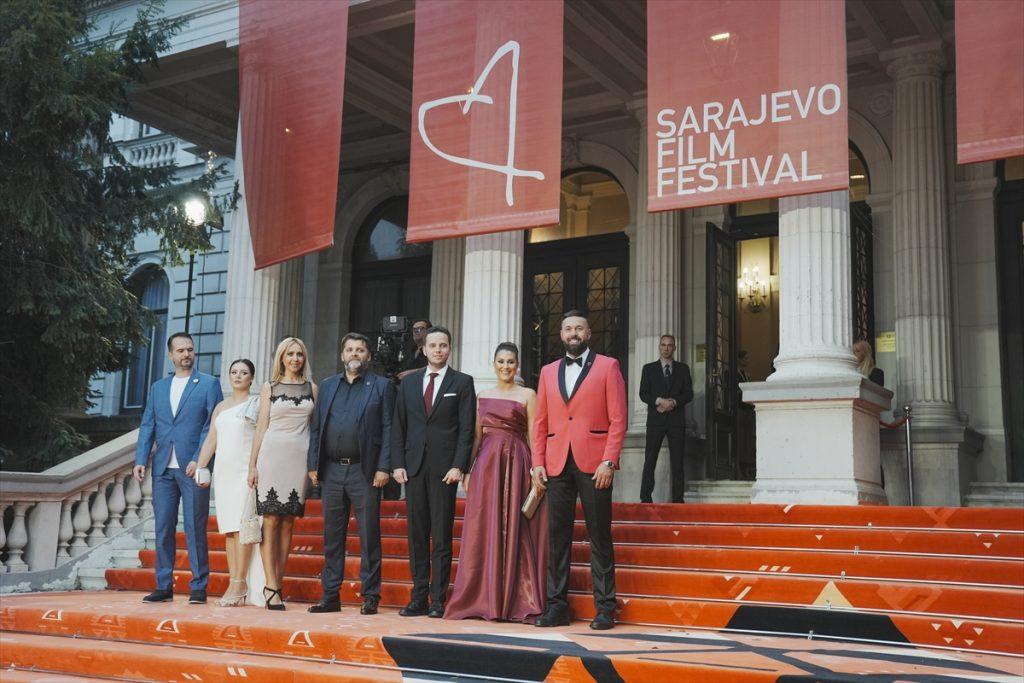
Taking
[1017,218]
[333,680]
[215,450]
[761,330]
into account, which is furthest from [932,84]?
[333,680]

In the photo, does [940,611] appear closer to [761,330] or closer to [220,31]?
[220,31]

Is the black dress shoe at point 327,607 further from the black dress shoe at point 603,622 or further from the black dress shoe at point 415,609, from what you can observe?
the black dress shoe at point 603,622

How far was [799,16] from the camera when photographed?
854 centimetres

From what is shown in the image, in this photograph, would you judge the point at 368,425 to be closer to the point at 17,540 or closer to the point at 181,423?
the point at 181,423

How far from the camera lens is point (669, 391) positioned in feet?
37.6

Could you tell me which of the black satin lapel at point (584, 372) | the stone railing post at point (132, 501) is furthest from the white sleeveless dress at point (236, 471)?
the stone railing post at point (132, 501)

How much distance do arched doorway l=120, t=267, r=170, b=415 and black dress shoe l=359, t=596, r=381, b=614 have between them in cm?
1503

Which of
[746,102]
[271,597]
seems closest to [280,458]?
[271,597]

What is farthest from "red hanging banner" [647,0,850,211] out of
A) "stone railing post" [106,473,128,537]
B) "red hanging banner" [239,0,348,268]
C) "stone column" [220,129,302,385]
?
"stone column" [220,129,302,385]

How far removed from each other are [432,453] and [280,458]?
1128 millimetres

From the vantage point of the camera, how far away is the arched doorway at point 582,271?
15742 mm

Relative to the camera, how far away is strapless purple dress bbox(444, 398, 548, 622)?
7070mm

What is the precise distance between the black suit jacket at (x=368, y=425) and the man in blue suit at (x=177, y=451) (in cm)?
121

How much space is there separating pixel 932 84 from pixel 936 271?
232 centimetres
